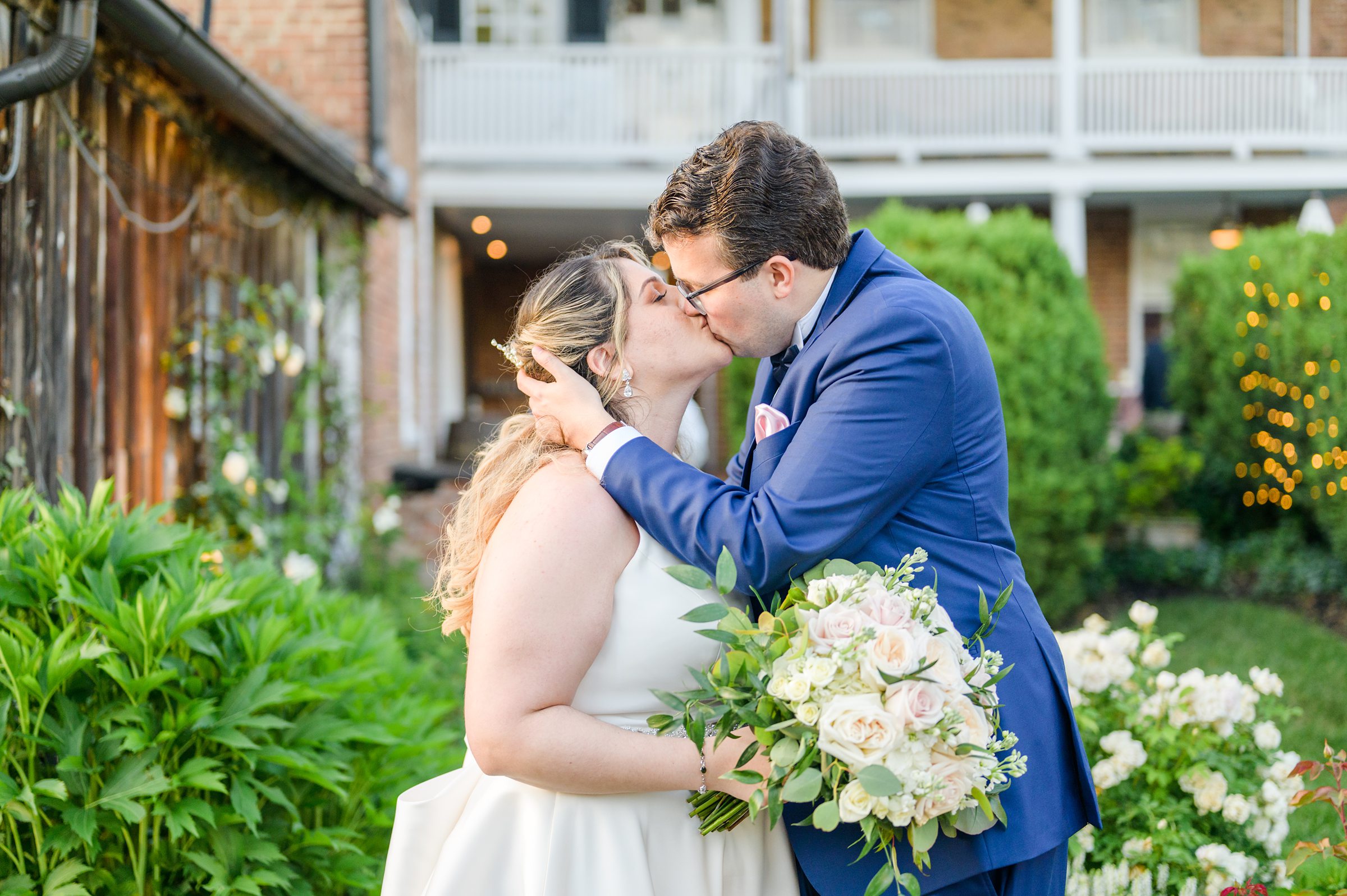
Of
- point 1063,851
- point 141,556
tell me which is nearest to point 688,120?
point 141,556

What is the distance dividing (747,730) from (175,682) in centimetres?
164

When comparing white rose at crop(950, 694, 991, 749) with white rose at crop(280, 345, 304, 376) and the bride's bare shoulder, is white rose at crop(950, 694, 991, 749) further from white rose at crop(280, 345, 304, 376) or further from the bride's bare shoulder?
white rose at crop(280, 345, 304, 376)

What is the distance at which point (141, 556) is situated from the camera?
2768 mm

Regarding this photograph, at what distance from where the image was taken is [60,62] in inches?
123

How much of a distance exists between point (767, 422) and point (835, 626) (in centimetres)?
55

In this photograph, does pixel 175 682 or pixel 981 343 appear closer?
pixel 981 343

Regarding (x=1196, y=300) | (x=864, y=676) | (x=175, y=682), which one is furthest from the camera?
(x=1196, y=300)

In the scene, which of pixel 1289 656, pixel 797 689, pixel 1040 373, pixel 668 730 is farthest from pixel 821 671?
pixel 1040 373

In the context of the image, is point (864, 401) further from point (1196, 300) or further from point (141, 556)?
point (1196, 300)

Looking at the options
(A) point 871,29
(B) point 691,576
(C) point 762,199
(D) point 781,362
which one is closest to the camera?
(B) point 691,576

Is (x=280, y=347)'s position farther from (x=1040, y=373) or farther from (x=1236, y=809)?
(x=1040, y=373)

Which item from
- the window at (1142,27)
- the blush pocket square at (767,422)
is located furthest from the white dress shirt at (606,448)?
the window at (1142,27)

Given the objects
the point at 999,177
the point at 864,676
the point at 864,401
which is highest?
the point at 999,177

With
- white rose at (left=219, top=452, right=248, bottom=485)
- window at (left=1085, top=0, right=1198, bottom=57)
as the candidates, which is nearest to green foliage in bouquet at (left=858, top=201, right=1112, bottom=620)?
white rose at (left=219, top=452, right=248, bottom=485)
